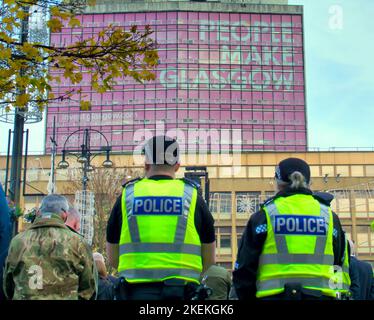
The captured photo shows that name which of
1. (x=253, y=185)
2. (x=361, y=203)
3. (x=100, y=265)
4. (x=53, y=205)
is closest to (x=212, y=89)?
(x=253, y=185)

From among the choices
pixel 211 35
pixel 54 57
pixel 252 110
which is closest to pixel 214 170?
pixel 252 110

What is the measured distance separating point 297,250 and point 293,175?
1.85 ft

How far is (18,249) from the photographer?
13.4ft

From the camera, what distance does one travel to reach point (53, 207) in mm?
4371

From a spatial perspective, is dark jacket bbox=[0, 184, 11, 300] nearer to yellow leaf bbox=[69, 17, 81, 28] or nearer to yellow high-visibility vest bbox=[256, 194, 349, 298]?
yellow high-visibility vest bbox=[256, 194, 349, 298]

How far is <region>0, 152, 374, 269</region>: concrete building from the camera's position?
5538 centimetres

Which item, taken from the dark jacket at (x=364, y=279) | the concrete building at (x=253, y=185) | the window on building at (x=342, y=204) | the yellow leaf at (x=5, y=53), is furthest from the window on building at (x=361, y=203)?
the yellow leaf at (x=5, y=53)

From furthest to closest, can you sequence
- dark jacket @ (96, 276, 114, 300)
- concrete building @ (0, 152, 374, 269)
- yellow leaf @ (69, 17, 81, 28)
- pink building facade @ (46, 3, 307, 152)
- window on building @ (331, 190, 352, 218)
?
pink building facade @ (46, 3, 307, 152)
concrete building @ (0, 152, 374, 269)
window on building @ (331, 190, 352, 218)
yellow leaf @ (69, 17, 81, 28)
dark jacket @ (96, 276, 114, 300)

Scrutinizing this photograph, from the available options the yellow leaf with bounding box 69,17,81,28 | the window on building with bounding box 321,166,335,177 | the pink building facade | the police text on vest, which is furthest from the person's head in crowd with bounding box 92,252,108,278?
the pink building facade

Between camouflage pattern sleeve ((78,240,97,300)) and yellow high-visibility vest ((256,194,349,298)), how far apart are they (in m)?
1.22

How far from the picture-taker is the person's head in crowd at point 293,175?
4.18 m

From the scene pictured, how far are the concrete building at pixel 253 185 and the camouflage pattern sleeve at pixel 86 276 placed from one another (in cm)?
4973

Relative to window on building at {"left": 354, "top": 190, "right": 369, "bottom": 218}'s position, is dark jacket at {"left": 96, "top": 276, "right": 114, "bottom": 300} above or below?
below
